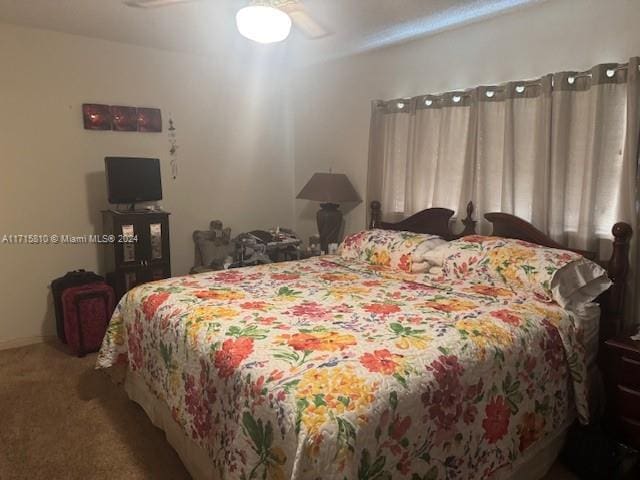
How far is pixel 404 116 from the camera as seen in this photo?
3400 millimetres

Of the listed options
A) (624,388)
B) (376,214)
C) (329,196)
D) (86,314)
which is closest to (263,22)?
(329,196)

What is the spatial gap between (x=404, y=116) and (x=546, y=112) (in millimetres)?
1084

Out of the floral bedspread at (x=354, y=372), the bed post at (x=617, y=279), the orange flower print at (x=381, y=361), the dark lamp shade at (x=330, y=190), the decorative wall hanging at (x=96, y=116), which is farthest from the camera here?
the dark lamp shade at (x=330, y=190)

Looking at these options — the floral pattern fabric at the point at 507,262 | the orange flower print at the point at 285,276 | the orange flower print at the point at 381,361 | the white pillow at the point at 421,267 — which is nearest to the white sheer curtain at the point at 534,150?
the floral pattern fabric at the point at 507,262

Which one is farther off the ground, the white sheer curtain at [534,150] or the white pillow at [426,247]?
the white sheer curtain at [534,150]

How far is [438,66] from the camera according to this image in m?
3.18

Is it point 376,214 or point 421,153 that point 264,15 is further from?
point 376,214

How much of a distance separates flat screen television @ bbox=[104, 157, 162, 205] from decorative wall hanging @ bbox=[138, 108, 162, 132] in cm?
32

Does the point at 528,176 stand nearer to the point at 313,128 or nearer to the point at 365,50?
the point at 365,50

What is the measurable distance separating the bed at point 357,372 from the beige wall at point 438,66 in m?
1.02

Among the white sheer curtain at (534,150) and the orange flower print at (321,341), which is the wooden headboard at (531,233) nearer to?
the white sheer curtain at (534,150)

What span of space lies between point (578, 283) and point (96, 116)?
3447 millimetres

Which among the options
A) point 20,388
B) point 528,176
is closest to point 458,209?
point 528,176

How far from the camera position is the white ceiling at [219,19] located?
8.75ft
